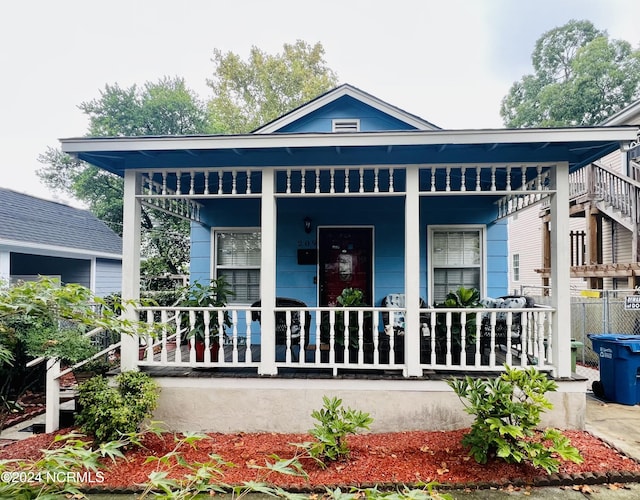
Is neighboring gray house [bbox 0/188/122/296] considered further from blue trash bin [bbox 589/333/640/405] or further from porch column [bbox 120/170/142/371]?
blue trash bin [bbox 589/333/640/405]

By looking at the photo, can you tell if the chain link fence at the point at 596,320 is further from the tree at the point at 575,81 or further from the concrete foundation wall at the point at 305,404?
the tree at the point at 575,81

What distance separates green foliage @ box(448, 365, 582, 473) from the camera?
3018mm

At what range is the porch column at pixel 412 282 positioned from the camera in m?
4.07

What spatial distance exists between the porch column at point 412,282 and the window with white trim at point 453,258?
236 centimetres

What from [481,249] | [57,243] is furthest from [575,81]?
[57,243]

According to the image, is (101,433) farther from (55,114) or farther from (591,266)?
(55,114)

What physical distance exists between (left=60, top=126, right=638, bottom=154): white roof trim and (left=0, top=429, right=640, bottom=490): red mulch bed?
2953 mm

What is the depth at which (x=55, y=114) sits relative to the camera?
2936 centimetres

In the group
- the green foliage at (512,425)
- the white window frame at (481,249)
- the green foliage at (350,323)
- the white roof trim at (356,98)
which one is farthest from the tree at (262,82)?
the green foliage at (512,425)

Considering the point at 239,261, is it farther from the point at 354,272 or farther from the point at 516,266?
the point at 516,266

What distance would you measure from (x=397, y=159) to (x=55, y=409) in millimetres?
4845

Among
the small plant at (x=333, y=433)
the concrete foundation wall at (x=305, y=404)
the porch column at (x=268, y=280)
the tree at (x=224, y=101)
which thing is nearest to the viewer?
the small plant at (x=333, y=433)

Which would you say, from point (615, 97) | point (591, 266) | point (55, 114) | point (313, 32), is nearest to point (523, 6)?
point (615, 97)

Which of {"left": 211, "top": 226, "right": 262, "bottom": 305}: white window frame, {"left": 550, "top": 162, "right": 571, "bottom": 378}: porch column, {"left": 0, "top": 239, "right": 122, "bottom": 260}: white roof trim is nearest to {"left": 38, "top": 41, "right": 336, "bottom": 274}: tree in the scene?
{"left": 0, "top": 239, "right": 122, "bottom": 260}: white roof trim
